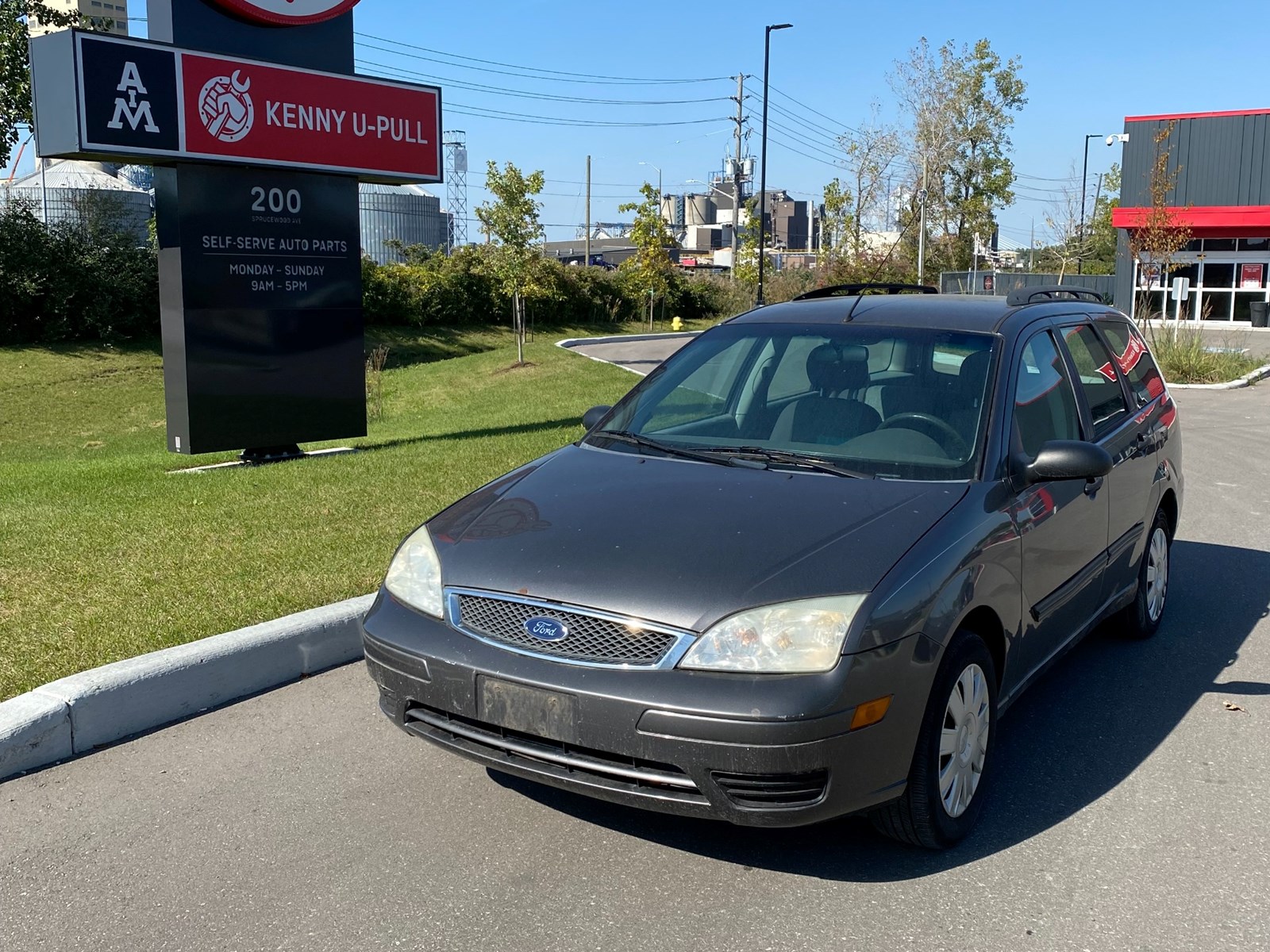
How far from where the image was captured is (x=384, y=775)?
14.1ft

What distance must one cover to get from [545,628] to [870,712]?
96 cm

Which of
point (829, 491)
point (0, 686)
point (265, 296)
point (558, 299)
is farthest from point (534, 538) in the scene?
point (558, 299)

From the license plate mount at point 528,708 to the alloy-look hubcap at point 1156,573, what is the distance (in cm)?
367

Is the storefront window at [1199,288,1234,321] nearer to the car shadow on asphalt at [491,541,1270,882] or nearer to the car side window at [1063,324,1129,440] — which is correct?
the car shadow on asphalt at [491,541,1270,882]

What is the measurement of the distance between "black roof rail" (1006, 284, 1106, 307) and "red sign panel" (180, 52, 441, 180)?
8.15m

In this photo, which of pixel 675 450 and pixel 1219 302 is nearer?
pixel 675 450

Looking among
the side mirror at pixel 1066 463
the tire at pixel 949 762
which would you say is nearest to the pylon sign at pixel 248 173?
the side mirror at pixel 1066 463

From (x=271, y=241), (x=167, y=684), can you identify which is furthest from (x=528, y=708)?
(x=271, y=241)

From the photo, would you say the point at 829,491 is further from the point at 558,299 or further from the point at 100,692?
the point at 558,299

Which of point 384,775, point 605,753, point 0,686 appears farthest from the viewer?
point 0,686

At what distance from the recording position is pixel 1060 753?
455 centimetres

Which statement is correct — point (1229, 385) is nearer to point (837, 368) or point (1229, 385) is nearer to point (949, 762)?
point (837, 368)

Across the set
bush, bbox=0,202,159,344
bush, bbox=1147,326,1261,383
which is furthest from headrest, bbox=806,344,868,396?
bush, bbox=0,202,159,344

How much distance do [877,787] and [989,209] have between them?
2285 inches
